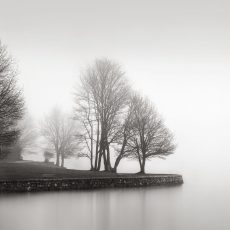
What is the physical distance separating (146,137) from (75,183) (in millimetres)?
21311

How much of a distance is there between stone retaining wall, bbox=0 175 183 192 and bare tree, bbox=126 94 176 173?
6.44m

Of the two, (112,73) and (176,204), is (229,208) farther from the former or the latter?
(112,73)

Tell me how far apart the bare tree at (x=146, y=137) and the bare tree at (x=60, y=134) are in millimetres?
20813

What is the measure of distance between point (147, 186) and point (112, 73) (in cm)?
1515

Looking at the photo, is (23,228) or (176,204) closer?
(23,228)

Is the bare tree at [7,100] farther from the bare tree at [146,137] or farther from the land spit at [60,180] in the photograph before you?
the bare tree at [146,137]

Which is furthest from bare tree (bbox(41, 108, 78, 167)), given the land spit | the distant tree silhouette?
the land spit

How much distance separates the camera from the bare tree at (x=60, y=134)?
79.9 meters

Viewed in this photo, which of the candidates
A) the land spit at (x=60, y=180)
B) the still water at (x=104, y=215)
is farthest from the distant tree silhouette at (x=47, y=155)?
the still water at (x=104, y=215)

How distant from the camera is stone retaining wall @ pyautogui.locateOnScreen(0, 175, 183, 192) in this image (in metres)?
37.3

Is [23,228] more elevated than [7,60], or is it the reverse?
[7,60]

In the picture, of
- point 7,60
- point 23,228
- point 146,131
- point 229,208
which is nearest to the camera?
point 23,228

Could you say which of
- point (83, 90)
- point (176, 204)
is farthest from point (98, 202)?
point (83, 90)

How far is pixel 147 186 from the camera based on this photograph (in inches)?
2004
